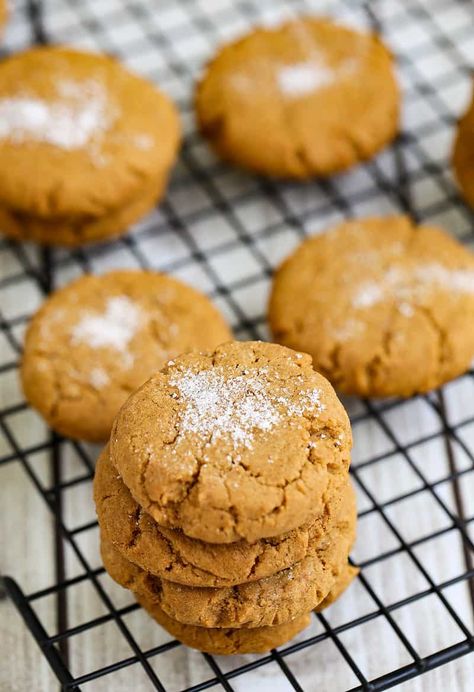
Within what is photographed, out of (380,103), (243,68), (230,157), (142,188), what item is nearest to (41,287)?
(142,188)

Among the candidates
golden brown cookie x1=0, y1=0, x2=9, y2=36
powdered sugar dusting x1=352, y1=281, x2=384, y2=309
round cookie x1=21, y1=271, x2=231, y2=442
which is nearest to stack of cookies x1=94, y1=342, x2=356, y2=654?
round cookie x1=21, y1=271, x2=231, y2=442

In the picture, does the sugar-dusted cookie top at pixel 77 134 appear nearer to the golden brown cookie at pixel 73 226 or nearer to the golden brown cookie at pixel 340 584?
the golden brown cookie at pixel 73 226

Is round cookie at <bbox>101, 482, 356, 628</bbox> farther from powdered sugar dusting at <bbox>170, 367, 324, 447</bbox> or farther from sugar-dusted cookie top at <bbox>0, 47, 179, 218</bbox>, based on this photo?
sugar-dusted cookie top at <bbox>0, 47, 179, 218</bbox>

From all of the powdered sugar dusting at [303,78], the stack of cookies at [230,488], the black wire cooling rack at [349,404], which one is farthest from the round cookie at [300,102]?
the stack of cookies at [230,488]

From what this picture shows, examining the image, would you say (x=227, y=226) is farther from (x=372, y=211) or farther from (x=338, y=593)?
(x=338, y=593)

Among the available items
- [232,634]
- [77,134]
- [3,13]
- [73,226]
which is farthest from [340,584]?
[3,13]

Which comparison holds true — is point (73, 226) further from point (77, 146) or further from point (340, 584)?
point (340, 584)

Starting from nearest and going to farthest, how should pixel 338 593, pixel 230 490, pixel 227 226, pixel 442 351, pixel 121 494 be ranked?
pixel 230 490
pixel 121 494
pixel 338 593
pixel 442 351
pixel 227 226

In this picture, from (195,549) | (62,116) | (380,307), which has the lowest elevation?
(380,307)
